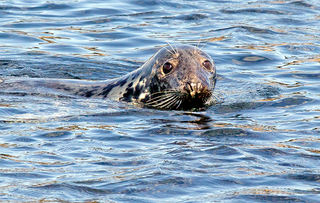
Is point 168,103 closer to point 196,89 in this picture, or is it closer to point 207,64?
point 196,89

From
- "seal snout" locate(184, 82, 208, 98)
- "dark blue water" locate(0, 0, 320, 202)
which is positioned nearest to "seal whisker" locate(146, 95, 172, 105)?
"dark blue water" locate(0, 0, 320, 202)

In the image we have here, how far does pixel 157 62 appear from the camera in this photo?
25.8ft

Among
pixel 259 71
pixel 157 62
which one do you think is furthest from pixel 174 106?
pixel 259 71

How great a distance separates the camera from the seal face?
735 centimetres

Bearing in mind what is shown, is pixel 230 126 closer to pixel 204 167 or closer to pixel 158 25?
pixel 204 167

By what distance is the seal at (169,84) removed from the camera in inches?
290

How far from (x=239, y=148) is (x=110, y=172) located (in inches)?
55.3

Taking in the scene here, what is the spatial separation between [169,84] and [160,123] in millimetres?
926

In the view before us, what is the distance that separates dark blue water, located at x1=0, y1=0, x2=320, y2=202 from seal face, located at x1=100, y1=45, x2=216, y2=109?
25cm

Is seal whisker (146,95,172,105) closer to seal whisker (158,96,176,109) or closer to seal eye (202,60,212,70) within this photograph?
seal whisker (158,96,176,109)

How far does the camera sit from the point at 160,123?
22.4 feet

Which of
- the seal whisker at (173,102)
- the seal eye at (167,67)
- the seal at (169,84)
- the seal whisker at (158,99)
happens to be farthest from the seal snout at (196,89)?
the seal eye at (167,67)

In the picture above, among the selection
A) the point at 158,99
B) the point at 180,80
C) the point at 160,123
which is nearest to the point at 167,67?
the point at 180,80

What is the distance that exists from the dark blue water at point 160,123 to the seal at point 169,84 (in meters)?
0.25
